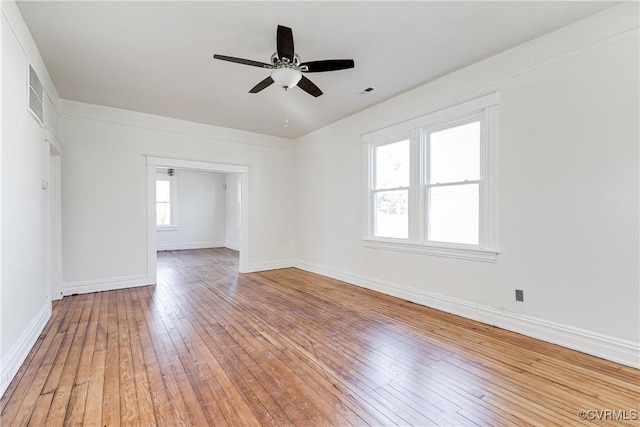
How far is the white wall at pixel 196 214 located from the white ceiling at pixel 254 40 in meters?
5.57

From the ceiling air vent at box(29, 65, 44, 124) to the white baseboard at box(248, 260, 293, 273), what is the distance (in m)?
3.98

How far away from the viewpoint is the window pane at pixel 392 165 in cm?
432

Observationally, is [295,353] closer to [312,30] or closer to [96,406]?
[96,406]

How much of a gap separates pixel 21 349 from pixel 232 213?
24.8 ft

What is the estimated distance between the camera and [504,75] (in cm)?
316

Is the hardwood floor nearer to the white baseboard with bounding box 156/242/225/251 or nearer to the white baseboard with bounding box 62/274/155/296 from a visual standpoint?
the white baseboard with bounding box 62/274/155/296

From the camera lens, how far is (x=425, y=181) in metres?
3.97

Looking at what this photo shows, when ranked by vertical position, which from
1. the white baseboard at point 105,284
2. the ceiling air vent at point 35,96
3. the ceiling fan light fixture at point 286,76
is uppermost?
the ceiling fan light fixture at point 286,76

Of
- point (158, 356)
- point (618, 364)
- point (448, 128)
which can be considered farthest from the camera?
point (448, 128)

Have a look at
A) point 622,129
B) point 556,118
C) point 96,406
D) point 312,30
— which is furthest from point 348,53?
point 96,406

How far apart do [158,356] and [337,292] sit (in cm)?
262

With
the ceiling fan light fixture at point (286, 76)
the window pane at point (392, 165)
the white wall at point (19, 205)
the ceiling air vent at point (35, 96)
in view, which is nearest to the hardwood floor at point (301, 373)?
the white wall at point (19, 205)

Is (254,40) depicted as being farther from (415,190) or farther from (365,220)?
(365,220)

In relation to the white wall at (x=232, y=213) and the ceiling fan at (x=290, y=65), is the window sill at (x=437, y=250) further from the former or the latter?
the white wall at (x=232, y=213)
